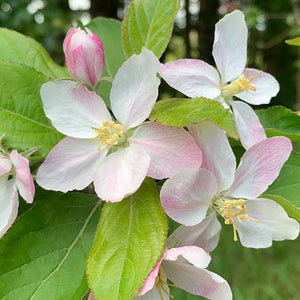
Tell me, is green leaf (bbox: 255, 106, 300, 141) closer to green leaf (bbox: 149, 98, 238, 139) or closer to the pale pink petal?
the pale pink petal

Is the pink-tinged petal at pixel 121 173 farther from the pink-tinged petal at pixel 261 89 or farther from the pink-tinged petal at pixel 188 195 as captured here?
the pink-tinged petal at pixel 261 89

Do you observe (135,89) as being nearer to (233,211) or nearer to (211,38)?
(233,211)

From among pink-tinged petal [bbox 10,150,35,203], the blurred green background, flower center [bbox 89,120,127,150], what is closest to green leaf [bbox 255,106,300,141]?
flower center [bbox 89,120,127,150]

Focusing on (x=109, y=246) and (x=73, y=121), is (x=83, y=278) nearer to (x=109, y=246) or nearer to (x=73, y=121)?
(x=109, y=246)

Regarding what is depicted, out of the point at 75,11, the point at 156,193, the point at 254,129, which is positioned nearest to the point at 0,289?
the point at 156,193

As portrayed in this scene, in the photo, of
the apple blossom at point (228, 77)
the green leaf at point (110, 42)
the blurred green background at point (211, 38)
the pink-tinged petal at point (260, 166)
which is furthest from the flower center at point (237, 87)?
the blurred green background at point (211, 38)

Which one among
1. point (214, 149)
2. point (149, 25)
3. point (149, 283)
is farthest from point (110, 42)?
point (149, 283)
